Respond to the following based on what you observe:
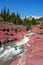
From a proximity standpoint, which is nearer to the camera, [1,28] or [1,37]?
[1,37]

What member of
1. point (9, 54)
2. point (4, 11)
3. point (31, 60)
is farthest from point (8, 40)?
point (4, 11)

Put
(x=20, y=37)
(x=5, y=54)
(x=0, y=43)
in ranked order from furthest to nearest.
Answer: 1. (x=20, y=37)
2. (x=0, y=43)
3. (x=5, y=54)

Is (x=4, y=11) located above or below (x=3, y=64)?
above

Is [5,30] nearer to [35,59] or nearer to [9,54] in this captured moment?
[9,54]

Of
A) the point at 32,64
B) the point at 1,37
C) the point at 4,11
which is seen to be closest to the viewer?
the point at 32,64

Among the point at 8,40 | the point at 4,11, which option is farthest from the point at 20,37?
the point at 4,11

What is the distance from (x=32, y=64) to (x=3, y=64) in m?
12.2

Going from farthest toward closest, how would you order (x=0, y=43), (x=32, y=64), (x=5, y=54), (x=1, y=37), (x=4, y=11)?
1. (x=4, y=11)
2. (x=1, y=37)
3. (x=0, y=43)
4. (x=5, y=54)
5. (x=32, y=64)

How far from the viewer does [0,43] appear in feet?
117

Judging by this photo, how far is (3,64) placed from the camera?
2142 centimetres

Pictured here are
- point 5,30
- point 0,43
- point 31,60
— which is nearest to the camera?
point 31,60

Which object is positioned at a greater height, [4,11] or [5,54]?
[4,11]

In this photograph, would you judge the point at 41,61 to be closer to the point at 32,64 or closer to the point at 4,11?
the point at 32,64

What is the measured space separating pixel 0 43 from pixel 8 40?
393 centimetres
